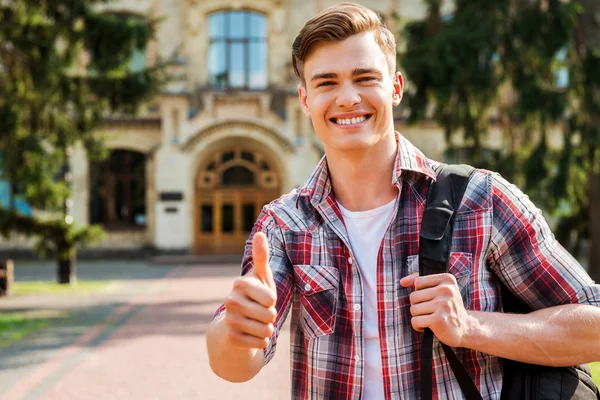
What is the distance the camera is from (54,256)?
1501cm

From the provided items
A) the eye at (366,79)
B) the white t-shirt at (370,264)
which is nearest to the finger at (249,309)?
the white t-shirt at (370,264)

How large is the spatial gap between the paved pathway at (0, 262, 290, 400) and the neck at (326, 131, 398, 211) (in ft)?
15.2

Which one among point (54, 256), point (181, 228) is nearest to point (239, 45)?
point (181, 228)

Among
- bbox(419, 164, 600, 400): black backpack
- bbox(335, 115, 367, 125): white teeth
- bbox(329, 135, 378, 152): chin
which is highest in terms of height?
bbox(335, 115, 367, 125): white teeth

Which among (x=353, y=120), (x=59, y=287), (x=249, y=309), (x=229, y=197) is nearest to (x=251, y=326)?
(x=249, y=309)

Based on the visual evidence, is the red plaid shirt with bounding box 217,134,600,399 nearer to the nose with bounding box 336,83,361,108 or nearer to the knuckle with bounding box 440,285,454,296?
the knuckle with bounding box 440,285,454,296

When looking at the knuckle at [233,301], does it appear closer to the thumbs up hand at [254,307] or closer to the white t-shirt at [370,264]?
the thumbs up hand at [254,307]

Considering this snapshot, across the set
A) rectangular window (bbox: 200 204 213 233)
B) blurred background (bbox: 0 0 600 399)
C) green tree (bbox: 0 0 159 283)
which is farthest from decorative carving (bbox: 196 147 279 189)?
green tree (bbox: 0 0 159 283)

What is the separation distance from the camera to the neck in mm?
2131

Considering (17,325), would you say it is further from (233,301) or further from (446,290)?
(446,290)

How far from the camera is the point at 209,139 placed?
85.8 feet

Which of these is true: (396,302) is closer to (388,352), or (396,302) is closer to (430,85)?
(388,352)

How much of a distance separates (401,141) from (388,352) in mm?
670

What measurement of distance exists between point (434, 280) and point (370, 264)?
0.28 m
